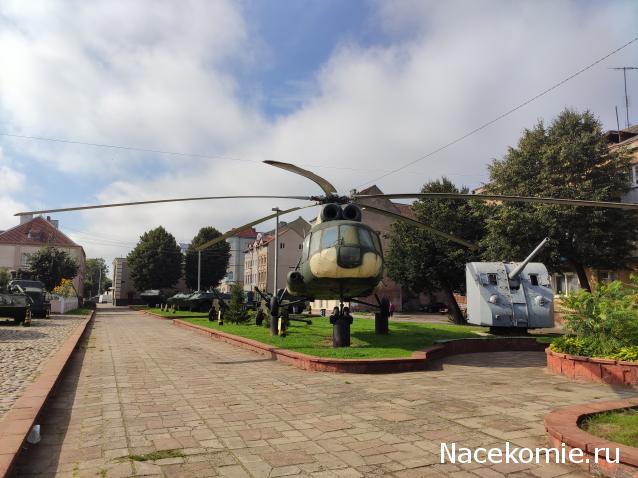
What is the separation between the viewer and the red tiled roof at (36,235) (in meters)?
57.9

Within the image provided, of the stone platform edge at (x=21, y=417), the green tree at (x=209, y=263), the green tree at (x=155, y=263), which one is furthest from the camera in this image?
the green tree at (x=209, y=263)

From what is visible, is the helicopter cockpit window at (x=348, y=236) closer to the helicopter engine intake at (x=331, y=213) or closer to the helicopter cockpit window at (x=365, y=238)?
the helicopter cockpit window at (x=365, y=238)

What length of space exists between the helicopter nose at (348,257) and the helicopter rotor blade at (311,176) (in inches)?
76.6

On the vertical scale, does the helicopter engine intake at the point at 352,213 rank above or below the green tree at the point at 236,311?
above

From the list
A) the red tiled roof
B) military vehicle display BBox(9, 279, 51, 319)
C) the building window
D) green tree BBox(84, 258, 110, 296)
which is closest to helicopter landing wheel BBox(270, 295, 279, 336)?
the building window

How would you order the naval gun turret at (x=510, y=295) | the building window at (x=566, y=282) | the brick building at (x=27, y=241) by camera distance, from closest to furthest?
the naval gun turret at (x=510, y=295)
the building window at (x=566, y=282)
the brick building at (x=27, y=241)

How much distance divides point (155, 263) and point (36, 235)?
15.5 meters

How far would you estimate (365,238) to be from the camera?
400 inches

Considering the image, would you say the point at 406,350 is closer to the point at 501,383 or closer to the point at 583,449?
the point at 501,383

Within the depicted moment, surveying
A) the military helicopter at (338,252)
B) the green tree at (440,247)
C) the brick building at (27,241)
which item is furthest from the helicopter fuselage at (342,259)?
the brick building at (27,241)

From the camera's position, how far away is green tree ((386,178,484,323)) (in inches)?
1060

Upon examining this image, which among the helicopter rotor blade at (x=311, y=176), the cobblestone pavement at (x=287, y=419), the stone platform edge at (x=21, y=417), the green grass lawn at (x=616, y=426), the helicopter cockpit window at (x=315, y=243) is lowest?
the cobblestone pavement at (x=287, y=419)

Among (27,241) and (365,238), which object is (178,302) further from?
(27,241)

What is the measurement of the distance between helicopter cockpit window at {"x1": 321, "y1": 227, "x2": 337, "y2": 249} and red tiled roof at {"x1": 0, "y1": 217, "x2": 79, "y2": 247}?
59042 millimetres
